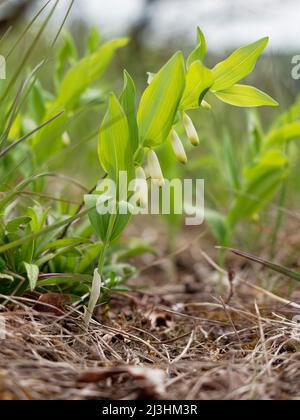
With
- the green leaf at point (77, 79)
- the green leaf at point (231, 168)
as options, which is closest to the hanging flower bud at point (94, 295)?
the green leaf at point (77, 79)

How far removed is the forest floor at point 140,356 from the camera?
1.00 m

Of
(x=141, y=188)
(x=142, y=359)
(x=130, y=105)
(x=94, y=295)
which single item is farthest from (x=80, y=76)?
(x=142, y=359)

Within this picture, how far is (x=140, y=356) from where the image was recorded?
127 centimetres

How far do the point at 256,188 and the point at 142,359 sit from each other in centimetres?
116

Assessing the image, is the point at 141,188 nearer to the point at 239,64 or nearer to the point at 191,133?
the point at 191,133

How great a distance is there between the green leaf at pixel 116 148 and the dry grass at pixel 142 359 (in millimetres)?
370

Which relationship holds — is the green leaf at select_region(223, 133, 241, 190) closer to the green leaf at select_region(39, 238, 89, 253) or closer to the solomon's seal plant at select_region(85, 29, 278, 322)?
the solomon's seal plant at select_region(85, 29, 278, 322)

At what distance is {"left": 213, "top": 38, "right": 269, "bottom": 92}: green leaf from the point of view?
4.35ft

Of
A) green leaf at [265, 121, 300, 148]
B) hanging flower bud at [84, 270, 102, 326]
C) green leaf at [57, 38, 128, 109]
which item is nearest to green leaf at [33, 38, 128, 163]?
green leaf at [57, 38, 128, 109]

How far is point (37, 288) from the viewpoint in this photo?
1.47m

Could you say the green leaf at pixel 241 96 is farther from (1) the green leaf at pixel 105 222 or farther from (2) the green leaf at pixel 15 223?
(2) the green leaf at pixel 15 223

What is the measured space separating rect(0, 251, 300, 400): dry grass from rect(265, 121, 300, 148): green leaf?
0.77 m
